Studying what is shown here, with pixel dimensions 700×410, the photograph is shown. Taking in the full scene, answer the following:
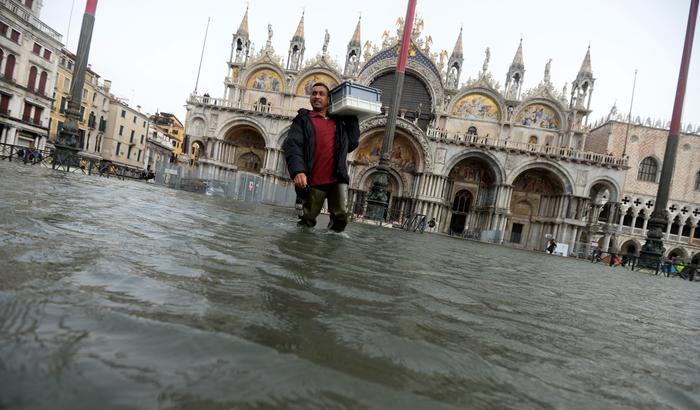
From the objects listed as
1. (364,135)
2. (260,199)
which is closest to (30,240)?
(260,199)

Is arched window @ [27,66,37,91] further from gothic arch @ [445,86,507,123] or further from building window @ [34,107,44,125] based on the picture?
gothic arch @ [445,86,507,123]

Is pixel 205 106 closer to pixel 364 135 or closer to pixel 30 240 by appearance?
pixel 364 135

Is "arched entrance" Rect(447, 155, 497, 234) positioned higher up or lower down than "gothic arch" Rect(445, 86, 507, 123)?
lower down

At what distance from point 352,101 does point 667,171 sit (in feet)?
40.5

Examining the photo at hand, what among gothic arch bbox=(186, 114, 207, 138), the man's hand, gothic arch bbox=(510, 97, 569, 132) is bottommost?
the man's hand

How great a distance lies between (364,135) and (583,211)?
1385 cm

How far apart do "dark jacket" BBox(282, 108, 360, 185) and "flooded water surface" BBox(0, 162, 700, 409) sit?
2.06 meters

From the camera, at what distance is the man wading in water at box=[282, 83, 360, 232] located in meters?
4.22

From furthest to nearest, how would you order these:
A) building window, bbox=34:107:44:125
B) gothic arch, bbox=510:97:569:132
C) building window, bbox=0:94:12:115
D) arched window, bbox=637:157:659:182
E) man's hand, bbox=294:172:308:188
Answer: arched window, bbox=637:157:659:182 → building window, bbox=34:107:44:125 → building window, bbox=0:94:12:115 → gothic arch, bbox=510:97:569:132 → man's hand, bbox=294:172:308:188

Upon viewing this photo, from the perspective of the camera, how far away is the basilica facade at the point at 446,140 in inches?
885

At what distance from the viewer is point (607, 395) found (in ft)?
3.38

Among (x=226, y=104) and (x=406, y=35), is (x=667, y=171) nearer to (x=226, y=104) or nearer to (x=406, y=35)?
(x=406, y=35)

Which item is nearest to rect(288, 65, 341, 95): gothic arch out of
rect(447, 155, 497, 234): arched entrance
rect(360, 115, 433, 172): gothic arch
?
rect(360, 115, 433, 172): gothic arch

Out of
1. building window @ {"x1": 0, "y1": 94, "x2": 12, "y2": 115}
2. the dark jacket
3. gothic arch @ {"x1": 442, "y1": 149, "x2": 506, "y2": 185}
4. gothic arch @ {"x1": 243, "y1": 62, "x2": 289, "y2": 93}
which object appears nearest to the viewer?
the dark jacket
